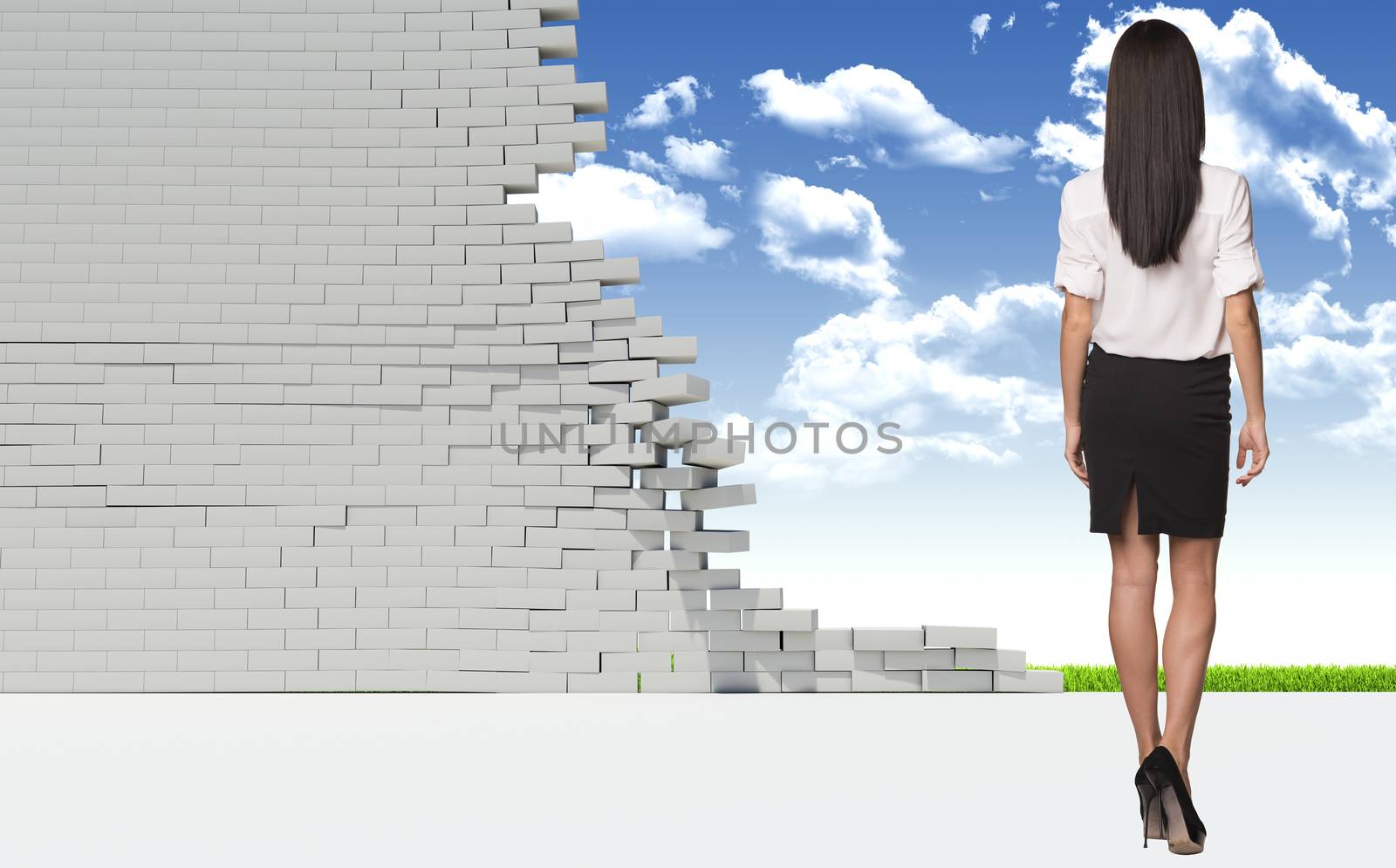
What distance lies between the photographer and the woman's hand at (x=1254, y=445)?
9.09ft

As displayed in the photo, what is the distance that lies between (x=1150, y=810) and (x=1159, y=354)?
3.56 feet

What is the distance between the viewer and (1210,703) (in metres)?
5.33

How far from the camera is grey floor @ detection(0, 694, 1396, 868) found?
262 cm

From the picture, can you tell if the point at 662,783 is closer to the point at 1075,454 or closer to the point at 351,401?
the point at 1075,454

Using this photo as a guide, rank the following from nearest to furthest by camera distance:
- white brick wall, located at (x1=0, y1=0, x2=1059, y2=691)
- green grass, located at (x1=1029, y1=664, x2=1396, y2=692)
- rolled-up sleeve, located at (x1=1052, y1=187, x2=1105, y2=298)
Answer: rolled-up sleeve, located at (x1=1052, y1=187, x2=1105, y2=298), white brick wall, located at (x1=0, y1=0, x2=1059, y2=691), green grass, located at (x1=1029, y1=664, x2=1396, y2=692)

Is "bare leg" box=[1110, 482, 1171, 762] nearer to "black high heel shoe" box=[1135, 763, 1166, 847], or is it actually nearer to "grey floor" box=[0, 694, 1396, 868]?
"black high heel shoe" box=[1135, 763, 1166, 847]

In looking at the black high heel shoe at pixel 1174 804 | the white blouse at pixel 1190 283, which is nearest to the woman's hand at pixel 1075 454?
the white blouse at pixel 1190 283

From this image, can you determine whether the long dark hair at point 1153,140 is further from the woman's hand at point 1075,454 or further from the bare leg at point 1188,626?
the bare leg at point 1188,626

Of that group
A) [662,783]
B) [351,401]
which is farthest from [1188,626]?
[351,401]

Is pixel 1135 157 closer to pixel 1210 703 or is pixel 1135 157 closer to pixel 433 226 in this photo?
pixel 1210 703

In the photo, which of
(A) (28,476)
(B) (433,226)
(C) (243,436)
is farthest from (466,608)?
(A) (28,476)

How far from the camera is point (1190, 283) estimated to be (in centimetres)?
279

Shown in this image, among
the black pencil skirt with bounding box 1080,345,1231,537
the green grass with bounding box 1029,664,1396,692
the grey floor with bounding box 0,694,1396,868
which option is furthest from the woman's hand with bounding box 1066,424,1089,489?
the green grass with bounding box 1029,664,1396,692

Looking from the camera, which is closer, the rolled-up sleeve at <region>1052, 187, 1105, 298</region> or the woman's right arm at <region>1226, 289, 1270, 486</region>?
the woman's right arm at <region>1226, 289, 1270, 486</region>
